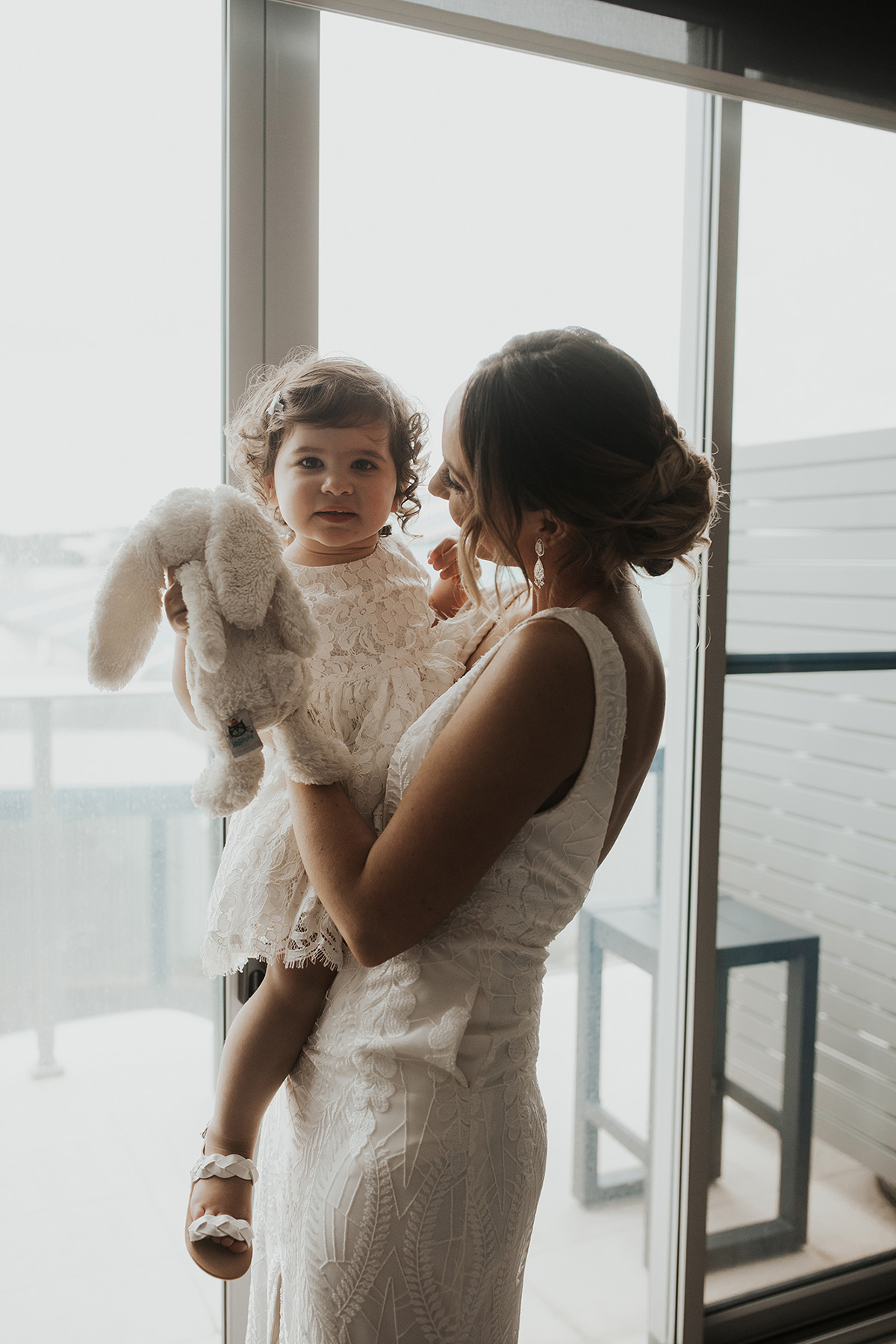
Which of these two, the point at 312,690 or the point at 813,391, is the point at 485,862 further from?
the point at 813,391

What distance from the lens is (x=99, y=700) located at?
1297 mm

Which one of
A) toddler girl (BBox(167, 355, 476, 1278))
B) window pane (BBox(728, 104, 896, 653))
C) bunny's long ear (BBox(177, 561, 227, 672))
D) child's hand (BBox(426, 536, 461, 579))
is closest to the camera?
bunny's long ear (BBox(177, 561, 227, 672))

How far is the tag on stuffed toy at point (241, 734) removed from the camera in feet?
2.75

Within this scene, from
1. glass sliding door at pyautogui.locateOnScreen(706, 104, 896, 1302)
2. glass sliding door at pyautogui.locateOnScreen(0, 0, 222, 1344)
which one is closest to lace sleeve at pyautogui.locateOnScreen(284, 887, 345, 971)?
glass sliding door at pyautogui.locateOnScreen(0, 0, 222, 1344)

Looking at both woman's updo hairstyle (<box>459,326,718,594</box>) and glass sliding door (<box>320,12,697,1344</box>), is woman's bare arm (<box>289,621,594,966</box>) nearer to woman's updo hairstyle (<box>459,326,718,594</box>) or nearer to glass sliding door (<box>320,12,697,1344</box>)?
woman's updo hairstyle (<box>459,326,718,594</box>)

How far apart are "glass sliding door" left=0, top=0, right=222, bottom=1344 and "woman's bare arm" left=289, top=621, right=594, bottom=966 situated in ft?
1.76

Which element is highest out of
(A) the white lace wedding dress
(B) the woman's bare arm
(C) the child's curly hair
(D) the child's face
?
(C) the child's curly hair

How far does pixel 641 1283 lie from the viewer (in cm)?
179

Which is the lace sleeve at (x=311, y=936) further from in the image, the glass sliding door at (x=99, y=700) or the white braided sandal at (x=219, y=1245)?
the glass sliding door at (x=99, y=700)

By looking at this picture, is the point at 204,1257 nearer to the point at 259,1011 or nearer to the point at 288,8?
the point at 259,1011

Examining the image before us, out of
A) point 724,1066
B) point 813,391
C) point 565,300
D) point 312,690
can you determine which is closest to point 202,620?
Result: point 312,690

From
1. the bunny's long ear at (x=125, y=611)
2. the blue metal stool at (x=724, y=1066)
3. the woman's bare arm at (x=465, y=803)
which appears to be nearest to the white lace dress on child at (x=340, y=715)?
the woman's bare arm at (x=465, y=803)

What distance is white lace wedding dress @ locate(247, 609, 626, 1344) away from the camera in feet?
2.99

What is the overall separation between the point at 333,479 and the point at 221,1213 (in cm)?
81
